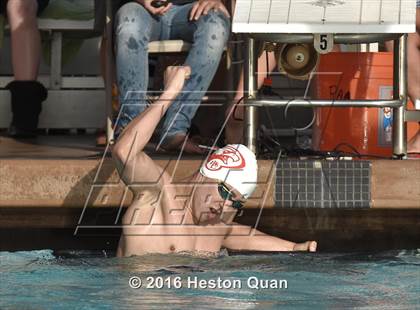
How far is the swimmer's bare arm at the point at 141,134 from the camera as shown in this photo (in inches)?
200

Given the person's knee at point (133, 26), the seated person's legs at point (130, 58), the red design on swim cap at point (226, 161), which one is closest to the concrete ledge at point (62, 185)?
the red design on swim cap at point (226, 161)

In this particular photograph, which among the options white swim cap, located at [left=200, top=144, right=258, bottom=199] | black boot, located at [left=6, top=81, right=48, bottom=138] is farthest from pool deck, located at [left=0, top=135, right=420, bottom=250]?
black boot, located at [left=6, top=81, right=48, bottom=138]

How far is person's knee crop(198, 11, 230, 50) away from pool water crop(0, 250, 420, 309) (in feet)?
3.74

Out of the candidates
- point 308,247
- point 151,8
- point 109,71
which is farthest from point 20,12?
point 308,247

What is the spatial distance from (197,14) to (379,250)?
1.43 metres

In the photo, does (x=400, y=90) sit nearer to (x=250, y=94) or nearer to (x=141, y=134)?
(x=250, y=94)

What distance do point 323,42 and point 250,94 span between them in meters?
0.42

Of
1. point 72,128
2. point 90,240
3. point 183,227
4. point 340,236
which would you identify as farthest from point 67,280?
point 72,128

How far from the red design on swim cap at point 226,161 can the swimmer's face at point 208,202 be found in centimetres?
7

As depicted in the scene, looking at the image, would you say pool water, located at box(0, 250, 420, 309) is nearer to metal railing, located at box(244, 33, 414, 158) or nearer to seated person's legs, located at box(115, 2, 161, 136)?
metal railing, located at box(244, 33, 414, 158)

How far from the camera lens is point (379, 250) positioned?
6.00 m

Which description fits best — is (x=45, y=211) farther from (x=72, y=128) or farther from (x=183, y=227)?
(x=72, y=128)

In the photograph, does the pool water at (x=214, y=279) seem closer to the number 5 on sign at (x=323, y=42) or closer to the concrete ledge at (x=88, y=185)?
the concrete ledge at (x=88, y=185)

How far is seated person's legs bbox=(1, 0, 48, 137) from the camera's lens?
724cm
